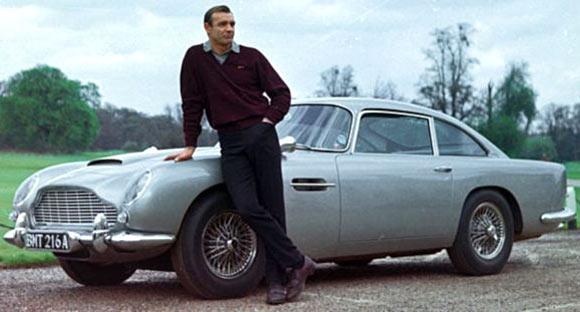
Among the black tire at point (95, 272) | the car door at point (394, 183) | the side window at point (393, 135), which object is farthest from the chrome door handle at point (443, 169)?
the black tire at point (95, 272)

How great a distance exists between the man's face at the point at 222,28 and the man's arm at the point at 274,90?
27 centimetres

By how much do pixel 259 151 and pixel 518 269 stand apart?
338cm

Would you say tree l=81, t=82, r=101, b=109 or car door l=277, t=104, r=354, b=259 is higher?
tree l=81, t=82, r=101, b=109

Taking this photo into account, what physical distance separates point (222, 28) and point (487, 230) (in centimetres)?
325

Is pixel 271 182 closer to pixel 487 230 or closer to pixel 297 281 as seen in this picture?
pixel 297 281

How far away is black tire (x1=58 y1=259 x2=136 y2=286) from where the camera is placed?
8.02 m

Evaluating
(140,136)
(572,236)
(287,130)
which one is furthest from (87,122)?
(572,236)

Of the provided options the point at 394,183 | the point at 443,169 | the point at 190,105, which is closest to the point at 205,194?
the point at 190,105

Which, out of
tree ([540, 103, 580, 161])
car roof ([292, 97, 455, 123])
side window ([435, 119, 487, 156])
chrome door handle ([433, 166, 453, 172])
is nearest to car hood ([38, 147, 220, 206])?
car roof ([292, 97, 455, 123])

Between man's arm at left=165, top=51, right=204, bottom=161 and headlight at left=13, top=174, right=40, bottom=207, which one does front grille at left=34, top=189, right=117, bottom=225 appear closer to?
headlight at left=13, top=174, right=40, bottom=207

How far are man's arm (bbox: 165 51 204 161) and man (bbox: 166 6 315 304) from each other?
0.04 metres

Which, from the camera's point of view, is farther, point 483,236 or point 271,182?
point 483,236

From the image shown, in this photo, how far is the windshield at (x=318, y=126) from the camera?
324 inches

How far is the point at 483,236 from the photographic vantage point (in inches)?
360
